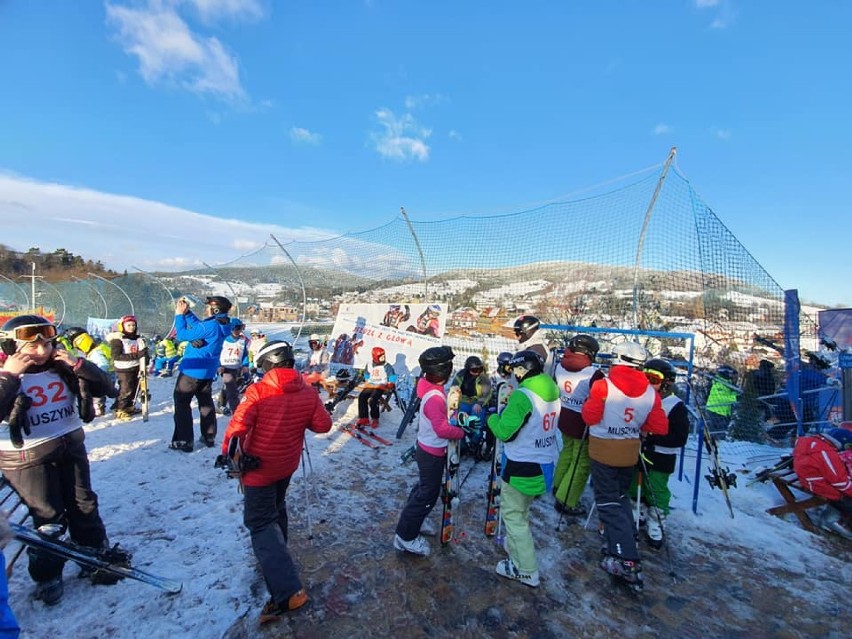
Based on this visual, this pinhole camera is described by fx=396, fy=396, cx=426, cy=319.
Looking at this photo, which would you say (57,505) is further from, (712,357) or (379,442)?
(712,357)

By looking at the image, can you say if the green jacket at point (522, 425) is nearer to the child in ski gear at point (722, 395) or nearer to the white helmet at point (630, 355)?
the white helmet at point (630, 355)

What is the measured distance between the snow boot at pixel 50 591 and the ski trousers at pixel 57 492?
0.12ft

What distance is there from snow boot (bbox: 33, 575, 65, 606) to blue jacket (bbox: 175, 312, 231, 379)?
10.4ft

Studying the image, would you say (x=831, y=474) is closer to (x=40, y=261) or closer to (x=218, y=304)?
(x=218, y=304)

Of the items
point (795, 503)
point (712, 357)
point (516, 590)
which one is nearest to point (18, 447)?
point (516, 590)

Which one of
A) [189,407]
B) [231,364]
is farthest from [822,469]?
[231,364]

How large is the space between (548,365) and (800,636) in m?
3.88

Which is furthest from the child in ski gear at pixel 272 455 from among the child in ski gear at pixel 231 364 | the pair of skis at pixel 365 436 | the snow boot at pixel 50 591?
the child in ski gear at pixel 231 364

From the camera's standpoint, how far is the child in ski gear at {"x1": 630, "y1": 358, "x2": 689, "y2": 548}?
14.1 ft

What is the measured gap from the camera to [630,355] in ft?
12.8

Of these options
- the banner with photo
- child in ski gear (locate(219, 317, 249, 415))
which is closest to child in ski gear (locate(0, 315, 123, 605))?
child in ski gear (locate(219, 317, 249, 415))

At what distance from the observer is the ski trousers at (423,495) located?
12.2ft

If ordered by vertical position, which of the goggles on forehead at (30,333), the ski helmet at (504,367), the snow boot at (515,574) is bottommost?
the snow boot at (515,574)

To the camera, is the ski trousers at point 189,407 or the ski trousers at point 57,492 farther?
the ski trousers at point 189,407
